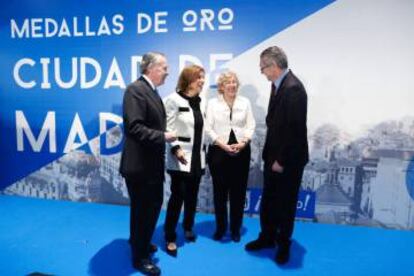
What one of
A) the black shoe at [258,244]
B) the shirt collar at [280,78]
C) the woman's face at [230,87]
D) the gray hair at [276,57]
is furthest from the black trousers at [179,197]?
the gray hair at [276,57]

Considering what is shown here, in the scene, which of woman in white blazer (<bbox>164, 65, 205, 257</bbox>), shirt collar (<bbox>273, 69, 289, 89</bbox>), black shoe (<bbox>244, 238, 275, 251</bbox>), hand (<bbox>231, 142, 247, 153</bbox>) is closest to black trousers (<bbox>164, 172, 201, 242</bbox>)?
woman in white blazer (<bbox>164, 65, 205, 257</bbox>)

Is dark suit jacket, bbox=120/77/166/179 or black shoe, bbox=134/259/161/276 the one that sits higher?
dark suit jacket, bbox=120/77/166/179

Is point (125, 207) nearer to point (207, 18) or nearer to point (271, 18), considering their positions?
point (207, 18)

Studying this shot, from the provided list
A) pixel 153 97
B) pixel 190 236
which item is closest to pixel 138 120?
pixel 153 97

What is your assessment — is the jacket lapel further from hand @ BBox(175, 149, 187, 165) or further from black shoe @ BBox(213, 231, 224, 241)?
black shoe @ BBox(213, 231, 224, 241)

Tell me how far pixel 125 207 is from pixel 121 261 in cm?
128

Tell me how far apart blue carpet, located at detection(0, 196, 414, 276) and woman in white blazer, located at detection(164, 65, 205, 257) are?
34 centimetres

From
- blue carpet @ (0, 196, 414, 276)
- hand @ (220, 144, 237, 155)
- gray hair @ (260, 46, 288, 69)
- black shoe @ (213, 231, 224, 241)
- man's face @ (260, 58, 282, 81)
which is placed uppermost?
gray hair @ (260, 46, 288, 69)

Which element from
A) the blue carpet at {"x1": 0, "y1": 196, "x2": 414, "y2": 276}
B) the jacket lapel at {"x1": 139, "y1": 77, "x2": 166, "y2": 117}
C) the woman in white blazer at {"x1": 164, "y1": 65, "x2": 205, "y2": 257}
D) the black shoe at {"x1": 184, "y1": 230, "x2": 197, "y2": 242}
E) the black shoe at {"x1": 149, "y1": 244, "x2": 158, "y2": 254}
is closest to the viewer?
the jacket lapel at {"x1": 139, "y1": 77, "x2": 166, "y2": 117}

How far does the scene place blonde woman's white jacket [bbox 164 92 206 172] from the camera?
8.77 ft

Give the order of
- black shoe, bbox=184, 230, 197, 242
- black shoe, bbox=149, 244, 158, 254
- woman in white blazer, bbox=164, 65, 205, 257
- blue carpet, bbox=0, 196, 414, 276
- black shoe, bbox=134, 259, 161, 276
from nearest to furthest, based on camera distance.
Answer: black shoe, bbox=134, 259, 161, 276, blue carpet, bbox=0, 196, 414, 276, woman in white blazer, bbox=164, 65, 205, 257, black shoe, bbox=149, 244, 158, 254, black shoe, bbox=184, 230, 197, 242

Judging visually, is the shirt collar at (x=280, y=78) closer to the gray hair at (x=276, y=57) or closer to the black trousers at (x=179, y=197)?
the gray hair at (x=276, y=57)

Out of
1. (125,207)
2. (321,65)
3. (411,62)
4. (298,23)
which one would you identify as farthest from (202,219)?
(411,62)

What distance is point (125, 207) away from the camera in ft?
12.8
